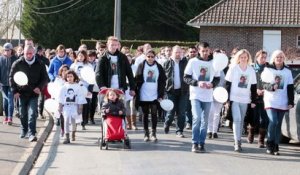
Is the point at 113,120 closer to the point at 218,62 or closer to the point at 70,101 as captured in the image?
the point at 70,101

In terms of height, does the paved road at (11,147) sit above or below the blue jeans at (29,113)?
below

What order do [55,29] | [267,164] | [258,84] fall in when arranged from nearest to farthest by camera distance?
[267,164] < [258,84] < [55,29]

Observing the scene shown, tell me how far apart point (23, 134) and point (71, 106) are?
44.6 inches

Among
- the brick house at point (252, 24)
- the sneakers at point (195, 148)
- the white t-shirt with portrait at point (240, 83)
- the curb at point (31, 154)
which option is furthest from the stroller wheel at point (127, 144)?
the brick house at point (252, 24)

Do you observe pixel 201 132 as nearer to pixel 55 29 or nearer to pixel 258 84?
pixel 258 84

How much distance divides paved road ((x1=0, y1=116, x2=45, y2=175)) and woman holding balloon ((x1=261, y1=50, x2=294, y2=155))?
447cm

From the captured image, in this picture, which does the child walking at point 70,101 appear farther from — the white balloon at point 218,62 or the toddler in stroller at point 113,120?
the white balloon at point 218,62

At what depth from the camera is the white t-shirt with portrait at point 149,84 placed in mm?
13477

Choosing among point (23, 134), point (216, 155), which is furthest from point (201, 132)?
point (23, 134)

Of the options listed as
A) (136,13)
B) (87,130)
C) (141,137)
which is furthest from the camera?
(136,13)

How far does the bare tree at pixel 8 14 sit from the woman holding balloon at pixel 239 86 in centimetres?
5425

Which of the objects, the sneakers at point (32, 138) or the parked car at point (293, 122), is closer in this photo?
the parked car at point (293, 122)

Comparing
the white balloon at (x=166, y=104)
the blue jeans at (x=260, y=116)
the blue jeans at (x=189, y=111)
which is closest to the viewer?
the blue jeans at (x=260, y=116)

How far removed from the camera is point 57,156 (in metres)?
11.6
